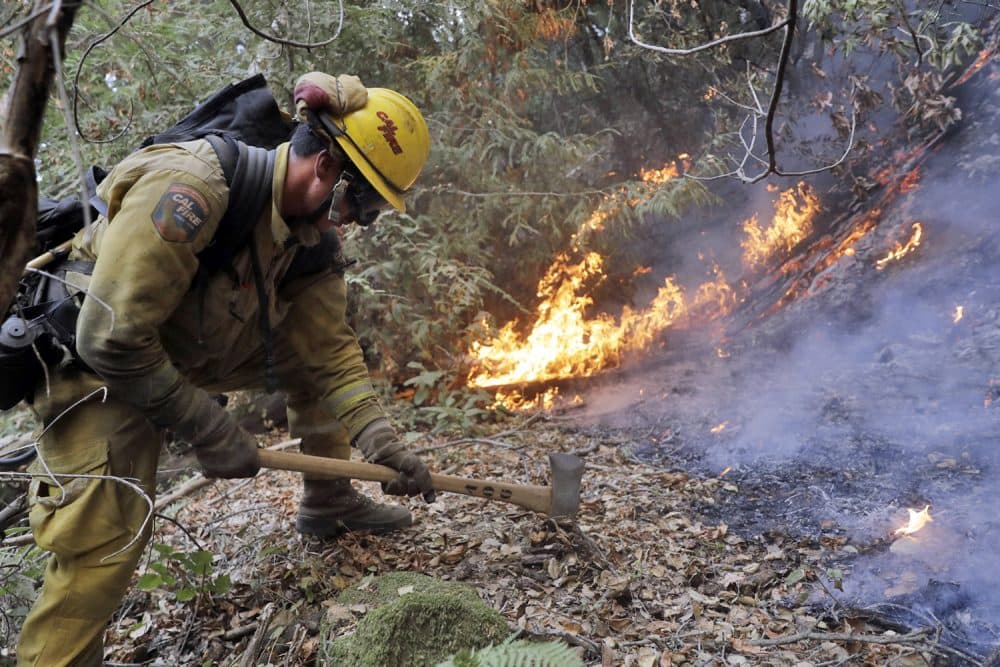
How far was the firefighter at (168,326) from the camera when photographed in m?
2.72

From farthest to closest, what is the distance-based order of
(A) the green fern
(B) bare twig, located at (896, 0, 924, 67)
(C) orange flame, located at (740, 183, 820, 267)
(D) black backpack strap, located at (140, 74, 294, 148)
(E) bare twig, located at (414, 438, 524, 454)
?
1. (C) orange flame, located at (740, 183, 820, 267)
2. (E) bare twig, located at (414, 438, 524, 454)
3. (B) bare twig, located at (896, 0, 924, 67)
4. (D) black backpack strap, located at (140, 74, 294, 148)
5. (A) the green fern

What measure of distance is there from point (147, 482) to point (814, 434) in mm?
4378

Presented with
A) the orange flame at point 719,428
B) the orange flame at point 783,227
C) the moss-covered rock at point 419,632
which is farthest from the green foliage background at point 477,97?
the moss-covered rock at point 419,632

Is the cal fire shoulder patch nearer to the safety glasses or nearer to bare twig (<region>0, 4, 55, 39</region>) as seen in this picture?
the safety glasses

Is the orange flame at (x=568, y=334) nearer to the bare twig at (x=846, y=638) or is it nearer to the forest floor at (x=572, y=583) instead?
the forest floor at (x=572, y=583)

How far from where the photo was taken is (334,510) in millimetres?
3971

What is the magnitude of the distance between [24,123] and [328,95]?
184cm

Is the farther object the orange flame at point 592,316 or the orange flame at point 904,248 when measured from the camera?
the orange flame at point 592,316

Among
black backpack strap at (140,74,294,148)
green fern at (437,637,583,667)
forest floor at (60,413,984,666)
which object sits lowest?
forest floor at (60,413,984,666)

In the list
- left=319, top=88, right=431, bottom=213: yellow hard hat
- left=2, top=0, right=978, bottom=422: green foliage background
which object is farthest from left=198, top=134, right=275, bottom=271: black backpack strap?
left=2, top=0, right=978, bottom=422: green foliage background

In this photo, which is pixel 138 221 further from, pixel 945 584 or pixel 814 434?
pixel 814 434

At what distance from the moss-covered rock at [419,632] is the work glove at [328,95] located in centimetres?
213

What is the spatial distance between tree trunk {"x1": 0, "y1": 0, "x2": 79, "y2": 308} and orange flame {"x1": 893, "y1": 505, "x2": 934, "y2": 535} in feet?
13.4

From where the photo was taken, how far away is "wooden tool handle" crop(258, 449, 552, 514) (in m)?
3.32
